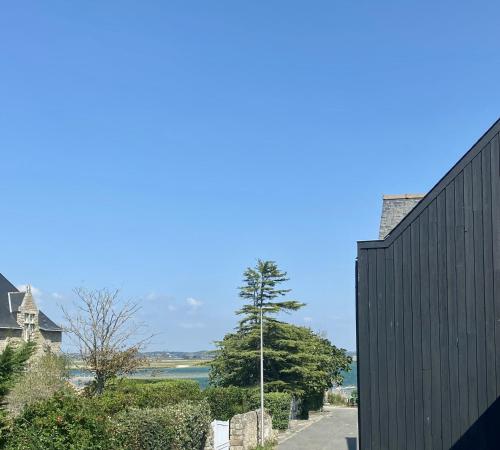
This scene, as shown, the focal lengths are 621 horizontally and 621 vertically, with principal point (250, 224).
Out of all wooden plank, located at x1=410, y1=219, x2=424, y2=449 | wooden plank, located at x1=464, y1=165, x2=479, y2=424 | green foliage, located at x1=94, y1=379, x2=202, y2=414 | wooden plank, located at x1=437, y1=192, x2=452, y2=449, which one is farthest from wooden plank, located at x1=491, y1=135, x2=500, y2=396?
green foliage, located at x1=94, y1=379, x2=202, y2=414

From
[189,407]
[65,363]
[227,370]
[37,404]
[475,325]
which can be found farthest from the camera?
[227,370]

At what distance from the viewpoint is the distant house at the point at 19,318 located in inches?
1460

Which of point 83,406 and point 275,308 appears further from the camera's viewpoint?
point 275,308

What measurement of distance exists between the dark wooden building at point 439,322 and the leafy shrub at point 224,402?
17.7 meters

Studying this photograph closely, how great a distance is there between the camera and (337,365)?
137 ft

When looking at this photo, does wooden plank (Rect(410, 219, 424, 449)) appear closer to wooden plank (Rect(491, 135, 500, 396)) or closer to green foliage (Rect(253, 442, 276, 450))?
wooden plank (Rect(491, 135, 500, 396))

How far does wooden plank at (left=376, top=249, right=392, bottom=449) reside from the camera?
9.65 m

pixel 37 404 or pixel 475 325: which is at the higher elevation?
pixel 475 325

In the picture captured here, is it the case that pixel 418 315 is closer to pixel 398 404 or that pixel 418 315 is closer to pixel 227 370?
pixel 398 404

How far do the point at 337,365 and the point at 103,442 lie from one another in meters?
30.7

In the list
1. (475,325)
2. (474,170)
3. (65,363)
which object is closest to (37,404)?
(475,325)

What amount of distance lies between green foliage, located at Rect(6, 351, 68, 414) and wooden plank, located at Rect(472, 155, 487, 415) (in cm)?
1354

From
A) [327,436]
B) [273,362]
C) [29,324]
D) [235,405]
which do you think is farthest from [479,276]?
[29,324]

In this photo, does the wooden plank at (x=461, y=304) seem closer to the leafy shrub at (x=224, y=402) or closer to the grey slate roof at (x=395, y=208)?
the grey slate roof at (x=395, y=208)
